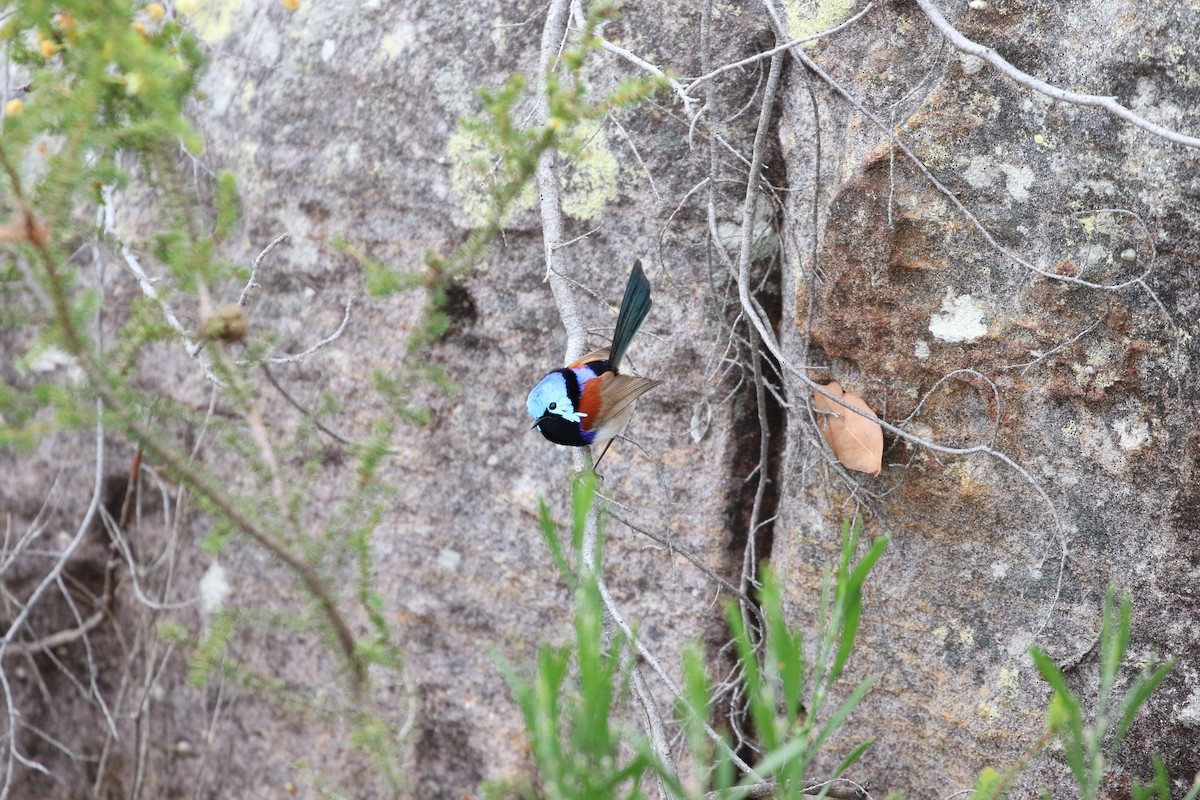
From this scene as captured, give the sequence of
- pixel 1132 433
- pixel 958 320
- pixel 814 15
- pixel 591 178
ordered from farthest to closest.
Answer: pixel 591 178 → pixel 814 15 → pixel 958 320 → pixel 1132 433

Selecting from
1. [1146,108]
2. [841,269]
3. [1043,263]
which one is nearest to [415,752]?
[841,269]

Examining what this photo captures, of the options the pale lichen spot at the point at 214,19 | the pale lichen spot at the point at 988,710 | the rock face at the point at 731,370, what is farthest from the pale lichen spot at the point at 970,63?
the pale lichen spot at the point at 214,19

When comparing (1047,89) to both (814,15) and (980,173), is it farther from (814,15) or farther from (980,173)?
(814,15)

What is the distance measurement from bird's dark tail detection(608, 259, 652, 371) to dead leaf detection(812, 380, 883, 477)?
1.41ft

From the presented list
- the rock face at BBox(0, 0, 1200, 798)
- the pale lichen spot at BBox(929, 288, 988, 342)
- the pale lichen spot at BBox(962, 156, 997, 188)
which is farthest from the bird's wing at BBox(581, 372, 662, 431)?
the pale lichen spot at BBox(962, 156, 997, 188)

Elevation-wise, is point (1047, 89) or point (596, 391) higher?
point (1047, 89)

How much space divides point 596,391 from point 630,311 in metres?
0.23

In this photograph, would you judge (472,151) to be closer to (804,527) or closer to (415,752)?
(804,527)

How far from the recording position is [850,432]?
209 cm

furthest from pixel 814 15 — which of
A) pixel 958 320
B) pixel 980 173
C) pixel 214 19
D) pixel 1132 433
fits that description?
pixel 214 19

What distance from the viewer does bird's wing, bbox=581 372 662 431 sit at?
209cm

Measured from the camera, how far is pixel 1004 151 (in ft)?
6.35

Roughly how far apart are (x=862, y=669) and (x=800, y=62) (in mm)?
1335

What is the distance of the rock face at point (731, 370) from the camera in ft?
6.20
